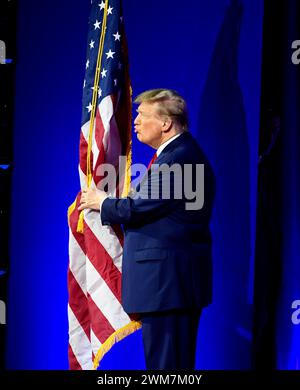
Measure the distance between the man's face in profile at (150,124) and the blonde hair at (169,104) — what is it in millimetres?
20

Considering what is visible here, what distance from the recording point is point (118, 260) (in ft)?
8.85

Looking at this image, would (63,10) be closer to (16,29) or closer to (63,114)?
(16,29)

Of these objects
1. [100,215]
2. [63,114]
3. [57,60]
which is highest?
[57,60]

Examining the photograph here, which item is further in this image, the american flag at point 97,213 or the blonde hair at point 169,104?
the american flag at point 97,213

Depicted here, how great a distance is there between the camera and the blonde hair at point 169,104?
251 centimetres

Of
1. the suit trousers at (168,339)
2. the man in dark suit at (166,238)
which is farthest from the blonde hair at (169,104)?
the suit trousers at (168,339)

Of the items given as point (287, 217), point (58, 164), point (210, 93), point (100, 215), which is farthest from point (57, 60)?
point (287, 217)

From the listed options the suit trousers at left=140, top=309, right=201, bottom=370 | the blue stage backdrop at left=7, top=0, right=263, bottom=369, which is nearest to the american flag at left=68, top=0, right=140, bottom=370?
the suit trousers at left=140, top=309, right=201, bottom=370

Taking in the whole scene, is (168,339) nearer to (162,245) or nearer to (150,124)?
(162,245)

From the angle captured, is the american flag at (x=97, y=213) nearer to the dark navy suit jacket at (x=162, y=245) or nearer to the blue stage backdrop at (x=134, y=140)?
the dark navy suit jacket at (x=162, y=245)

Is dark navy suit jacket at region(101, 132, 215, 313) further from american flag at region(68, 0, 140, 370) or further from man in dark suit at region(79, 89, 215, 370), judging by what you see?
american flag at region(68, 0, 140, 370)

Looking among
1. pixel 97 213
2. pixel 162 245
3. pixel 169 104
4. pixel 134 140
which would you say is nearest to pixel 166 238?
pixel 162 245

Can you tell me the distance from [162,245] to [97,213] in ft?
1.23
